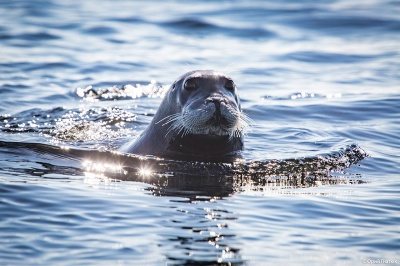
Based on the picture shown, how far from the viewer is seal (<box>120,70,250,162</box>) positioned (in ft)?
25.0

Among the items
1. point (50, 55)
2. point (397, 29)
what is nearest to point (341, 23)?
point (397, 29)

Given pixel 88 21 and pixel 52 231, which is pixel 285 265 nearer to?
pixel 52 231

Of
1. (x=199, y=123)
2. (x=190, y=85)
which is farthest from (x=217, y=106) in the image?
(x=190, y=85)

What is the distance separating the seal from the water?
28 centimetres

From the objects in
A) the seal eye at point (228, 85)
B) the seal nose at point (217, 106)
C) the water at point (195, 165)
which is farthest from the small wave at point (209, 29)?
the seal nose at point (217, 106)

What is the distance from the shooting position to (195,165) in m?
7.86

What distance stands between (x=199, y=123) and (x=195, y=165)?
46 cm

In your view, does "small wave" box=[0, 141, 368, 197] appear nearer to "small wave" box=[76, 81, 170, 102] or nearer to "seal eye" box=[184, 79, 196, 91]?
"seal eye" box=[184, 79, 196, 91]

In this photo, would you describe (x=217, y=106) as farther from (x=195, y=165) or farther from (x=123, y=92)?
(x=123, y=92)

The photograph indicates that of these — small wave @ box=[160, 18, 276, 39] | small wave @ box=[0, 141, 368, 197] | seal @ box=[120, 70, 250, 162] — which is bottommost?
small wave @ box=[0, 141, 368, 197]

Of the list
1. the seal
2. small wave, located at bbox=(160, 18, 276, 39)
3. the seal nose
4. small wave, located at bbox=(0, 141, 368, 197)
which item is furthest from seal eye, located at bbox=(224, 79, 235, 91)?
small wave, located at bbox=(160, 18, 276, 39)

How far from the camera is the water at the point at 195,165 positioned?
5773mm

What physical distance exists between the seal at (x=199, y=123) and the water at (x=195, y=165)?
0.92 ft

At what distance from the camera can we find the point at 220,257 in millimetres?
5391
